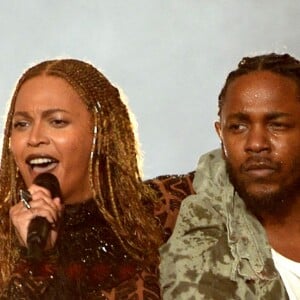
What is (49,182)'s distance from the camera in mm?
1794

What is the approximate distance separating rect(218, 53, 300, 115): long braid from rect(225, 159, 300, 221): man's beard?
179 millimetres

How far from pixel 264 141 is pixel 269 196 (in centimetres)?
12

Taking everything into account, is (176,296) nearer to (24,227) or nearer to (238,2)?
(24,227)

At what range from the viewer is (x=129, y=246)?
1.94 meters

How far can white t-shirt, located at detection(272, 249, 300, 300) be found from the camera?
1841 millimetres

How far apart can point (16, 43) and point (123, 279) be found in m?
1.02

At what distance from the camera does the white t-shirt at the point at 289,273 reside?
1841 millimetres

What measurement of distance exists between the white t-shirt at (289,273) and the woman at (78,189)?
0.25 metres

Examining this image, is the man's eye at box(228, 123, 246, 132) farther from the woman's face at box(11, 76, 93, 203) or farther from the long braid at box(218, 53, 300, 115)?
the woman's face at box(11, 76, 93, 203)

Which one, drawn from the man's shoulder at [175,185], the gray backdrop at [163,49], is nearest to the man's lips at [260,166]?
the man's shoulder at [175,185]

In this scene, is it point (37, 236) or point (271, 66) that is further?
point (271, 66)

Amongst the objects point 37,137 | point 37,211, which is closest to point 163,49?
point 37,137

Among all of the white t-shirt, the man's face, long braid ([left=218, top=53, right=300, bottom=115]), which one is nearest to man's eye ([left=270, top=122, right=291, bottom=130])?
the man's face

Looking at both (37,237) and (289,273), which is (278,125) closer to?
(289,273)
